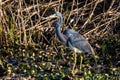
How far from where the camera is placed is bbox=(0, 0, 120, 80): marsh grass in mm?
5324

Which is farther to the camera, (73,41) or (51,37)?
(51,37)

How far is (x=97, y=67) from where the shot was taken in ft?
17.5

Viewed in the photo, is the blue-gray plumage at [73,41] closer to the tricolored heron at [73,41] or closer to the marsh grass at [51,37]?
the tricolored heron at [73,41]

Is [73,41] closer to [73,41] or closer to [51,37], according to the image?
[73,41]

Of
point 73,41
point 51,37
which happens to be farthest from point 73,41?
point 51,37

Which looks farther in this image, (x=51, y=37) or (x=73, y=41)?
(x=51, y=37)

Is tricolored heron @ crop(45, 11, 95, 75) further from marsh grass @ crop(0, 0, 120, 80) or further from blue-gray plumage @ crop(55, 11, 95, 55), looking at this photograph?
→ marsh grass @ crop(0, 0, 120, 80)

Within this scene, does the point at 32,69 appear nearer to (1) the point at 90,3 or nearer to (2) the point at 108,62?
(2) the point at 108,62

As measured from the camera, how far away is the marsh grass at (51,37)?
17.5 ft

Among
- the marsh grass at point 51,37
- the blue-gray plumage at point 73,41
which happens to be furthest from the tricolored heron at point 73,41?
the marsh grass at point 51,37

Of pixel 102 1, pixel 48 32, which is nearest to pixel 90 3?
pixel 102 1

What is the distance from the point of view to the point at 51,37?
6.11 metres

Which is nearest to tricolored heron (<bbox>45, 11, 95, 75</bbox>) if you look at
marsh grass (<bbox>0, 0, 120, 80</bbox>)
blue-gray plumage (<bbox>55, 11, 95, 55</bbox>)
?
blue-gray plumage (<bbox>55, 11, 95, 55</bbox>)

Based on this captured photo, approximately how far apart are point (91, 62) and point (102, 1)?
1.26m
